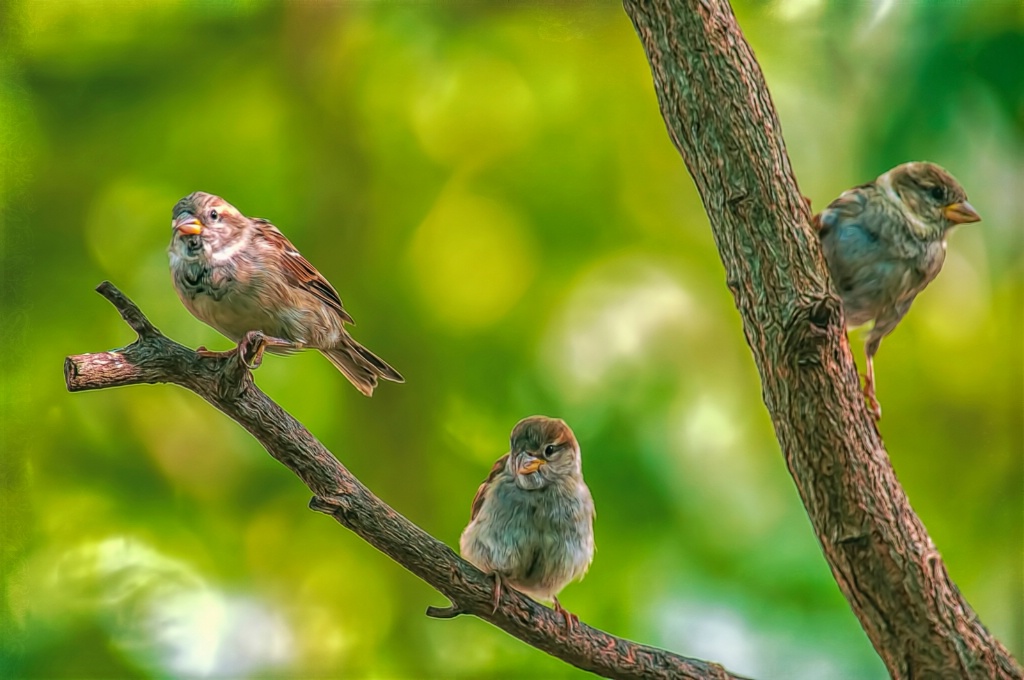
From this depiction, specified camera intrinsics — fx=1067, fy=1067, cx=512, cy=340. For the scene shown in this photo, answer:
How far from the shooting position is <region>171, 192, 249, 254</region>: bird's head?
82.2 inches

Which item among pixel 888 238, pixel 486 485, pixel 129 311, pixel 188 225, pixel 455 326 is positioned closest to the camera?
pixel 129 311

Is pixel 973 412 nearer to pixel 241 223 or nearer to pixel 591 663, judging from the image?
pixel 591 663

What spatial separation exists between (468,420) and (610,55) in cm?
136

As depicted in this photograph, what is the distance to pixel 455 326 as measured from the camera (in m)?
3.57

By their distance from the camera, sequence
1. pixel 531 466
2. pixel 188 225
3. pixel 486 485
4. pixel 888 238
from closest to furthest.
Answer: pixel 188 225 < pixel 888 238 < pixel 531 466 < pixel 486 485

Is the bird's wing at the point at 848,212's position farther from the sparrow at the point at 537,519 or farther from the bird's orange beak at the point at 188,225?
the bird's orange beak at the point at 188,225

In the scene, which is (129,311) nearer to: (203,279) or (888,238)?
(203,279)

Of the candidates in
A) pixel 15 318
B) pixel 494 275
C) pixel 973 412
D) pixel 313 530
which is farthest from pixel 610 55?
pixel 15 318

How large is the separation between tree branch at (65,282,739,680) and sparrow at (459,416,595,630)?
0.32 meters

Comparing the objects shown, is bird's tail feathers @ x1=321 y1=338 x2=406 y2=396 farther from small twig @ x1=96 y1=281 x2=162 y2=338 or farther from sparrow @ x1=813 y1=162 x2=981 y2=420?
sparrow @ x1=813 y1=162 x2=981 y2=420

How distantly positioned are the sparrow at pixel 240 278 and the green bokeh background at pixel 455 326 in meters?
1.20

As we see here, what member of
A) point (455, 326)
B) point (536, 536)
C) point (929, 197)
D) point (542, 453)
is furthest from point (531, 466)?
point (455, 326)

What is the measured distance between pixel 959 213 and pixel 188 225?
5.31ft

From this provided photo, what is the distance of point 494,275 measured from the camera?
3.59m
